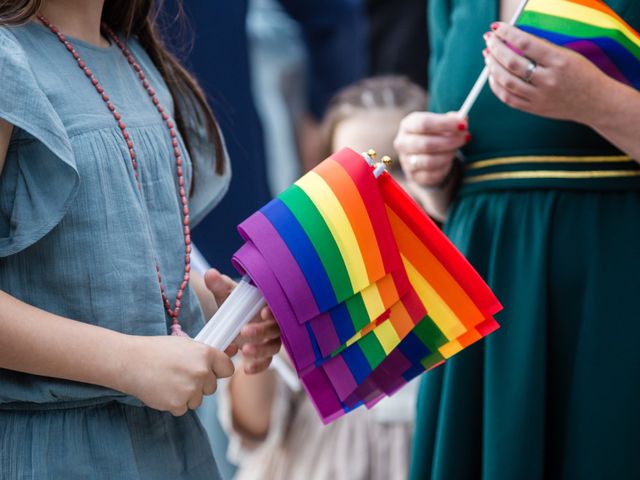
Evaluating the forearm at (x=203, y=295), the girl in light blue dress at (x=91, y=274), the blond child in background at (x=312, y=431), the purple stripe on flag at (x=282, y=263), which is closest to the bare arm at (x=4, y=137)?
Result: the girl in light blue dress at (x=91, y=274)

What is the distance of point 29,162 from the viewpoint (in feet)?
2.90

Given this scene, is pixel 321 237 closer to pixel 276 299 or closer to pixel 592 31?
pixel 276 299

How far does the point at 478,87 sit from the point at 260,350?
46 cm

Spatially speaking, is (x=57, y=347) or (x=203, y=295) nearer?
(x=57, y=347)

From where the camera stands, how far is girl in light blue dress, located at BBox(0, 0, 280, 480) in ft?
2.81

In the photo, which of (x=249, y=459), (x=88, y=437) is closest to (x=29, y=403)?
(x=88, y=437)

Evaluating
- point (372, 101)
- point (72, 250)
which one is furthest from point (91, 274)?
point (372, 101)

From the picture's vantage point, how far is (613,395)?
119 cm

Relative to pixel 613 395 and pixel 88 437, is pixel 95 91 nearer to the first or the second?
pixel 88 437

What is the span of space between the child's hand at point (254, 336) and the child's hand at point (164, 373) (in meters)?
0.11

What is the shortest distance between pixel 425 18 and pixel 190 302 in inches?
74.2

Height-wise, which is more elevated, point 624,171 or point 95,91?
point 95,91

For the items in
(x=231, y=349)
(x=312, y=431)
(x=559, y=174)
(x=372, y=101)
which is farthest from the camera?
(x=372, y=101)

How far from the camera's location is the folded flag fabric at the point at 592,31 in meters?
1.13
